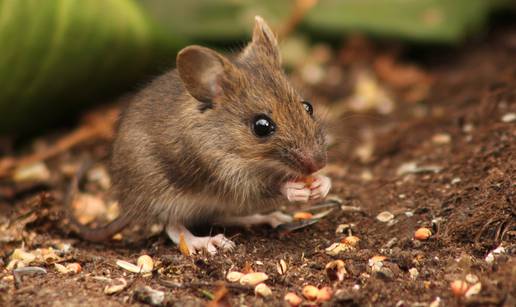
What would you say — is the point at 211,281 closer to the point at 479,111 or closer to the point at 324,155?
the point at 324,155

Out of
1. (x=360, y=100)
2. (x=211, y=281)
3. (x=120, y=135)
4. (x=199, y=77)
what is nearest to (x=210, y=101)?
(x=199, y=77)

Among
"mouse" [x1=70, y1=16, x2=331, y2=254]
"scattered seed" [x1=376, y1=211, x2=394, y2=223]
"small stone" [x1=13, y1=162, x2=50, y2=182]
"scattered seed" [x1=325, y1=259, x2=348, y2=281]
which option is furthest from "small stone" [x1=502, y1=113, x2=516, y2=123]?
"small stone" [x1=13, y1=162, x2=50, y2=182]

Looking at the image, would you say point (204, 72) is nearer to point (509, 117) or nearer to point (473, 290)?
point (473, 290)

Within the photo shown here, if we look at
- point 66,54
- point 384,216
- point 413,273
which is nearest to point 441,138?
point 384,216

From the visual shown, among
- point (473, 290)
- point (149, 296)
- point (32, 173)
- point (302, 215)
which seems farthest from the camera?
point (32, 173)

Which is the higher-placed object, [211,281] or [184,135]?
[184,135]

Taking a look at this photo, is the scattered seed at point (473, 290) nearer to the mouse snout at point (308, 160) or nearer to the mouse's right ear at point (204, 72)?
the mouse snout at point (308, 160)
